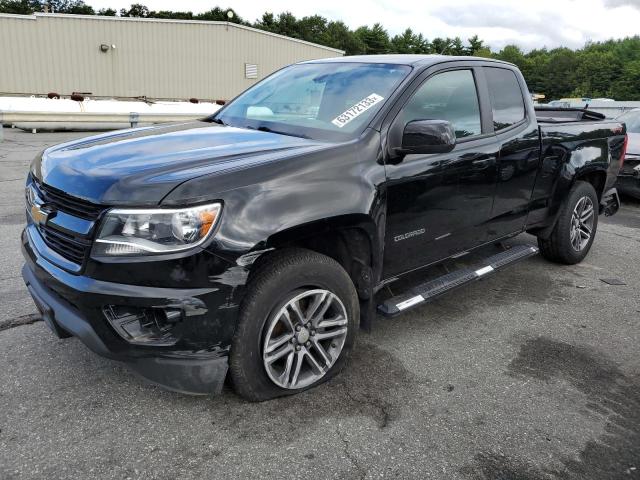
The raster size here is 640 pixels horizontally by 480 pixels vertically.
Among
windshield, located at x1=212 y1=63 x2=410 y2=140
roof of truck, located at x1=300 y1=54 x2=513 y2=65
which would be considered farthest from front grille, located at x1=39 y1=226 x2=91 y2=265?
roof of truck, located at x1=300 y1=54 x2=513 y2=65

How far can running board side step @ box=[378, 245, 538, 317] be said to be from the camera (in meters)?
3.20

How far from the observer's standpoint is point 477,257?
453 cm

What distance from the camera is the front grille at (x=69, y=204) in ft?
7.56

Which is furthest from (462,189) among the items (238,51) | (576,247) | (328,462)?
(238,51)

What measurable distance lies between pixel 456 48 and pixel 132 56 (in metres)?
64.3

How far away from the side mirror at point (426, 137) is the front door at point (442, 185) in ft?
0.35

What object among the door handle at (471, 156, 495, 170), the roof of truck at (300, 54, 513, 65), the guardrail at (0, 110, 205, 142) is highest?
the roof of truck at (300, 54, 513, 65)

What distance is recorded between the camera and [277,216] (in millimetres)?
2447

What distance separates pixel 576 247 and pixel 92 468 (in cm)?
459

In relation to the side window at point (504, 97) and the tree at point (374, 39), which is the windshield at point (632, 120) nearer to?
the side window at point (504, 97)

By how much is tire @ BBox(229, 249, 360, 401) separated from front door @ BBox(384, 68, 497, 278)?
1.64ft

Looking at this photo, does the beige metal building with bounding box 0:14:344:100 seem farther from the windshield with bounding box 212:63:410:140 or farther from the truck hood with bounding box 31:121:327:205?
the truck hood with bounding box 31:121:327:205

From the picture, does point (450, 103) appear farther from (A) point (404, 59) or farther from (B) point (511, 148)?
(B) point (511, 148)

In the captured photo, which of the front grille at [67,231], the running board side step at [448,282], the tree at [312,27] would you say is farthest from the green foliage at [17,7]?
the running board side step at [448,282]
